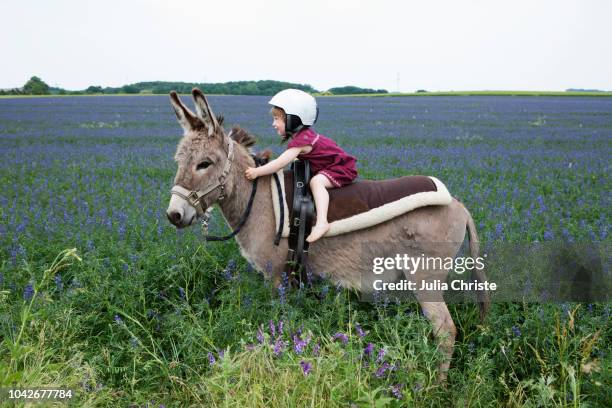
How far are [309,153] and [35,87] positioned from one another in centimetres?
6566

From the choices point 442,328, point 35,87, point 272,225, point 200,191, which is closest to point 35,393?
point 200,191

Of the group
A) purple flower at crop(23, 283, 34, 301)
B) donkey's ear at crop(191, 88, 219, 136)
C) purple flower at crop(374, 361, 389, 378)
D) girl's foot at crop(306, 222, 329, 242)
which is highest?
donkey's ear at crop(191, 88, 219, 136)

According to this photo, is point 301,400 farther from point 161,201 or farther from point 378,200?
point 161,201

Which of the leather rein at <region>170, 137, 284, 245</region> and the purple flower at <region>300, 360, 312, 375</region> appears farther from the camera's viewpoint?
the leather rein at <region>170, 137, 284, 245</region>

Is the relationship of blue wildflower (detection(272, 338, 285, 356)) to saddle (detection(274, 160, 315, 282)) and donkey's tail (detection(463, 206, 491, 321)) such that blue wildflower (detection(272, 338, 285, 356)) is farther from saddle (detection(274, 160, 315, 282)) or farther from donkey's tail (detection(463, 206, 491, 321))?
donkey's tail (detection(463, 206, 491, 321))

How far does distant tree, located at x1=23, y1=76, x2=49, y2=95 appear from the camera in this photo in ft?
188

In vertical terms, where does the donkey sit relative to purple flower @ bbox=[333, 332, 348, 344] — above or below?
above

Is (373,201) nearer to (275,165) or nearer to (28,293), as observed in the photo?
(275,165)

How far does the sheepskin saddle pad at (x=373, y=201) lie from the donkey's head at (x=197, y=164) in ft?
1.75

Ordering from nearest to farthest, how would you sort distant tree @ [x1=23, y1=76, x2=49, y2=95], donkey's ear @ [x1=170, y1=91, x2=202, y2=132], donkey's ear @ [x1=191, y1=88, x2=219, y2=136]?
1. donkey's ear @ [x1=191, y1=88, x2=219, y2=136]
2. donkey's ear @ [x1=170, y1=91, x2=202, y2=132]
3. distant tree @ [x1=23, y1=76, x2=49, y2=95]

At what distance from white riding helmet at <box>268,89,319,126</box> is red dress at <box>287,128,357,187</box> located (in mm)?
110

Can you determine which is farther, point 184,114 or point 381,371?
point 184,114

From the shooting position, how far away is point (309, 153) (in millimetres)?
3869

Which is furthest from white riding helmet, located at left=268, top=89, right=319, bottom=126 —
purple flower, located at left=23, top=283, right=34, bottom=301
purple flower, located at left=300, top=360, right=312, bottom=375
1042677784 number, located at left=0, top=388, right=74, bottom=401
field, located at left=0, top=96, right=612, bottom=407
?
purple flower, located at left=23, top=283, right=34, bottom=301
